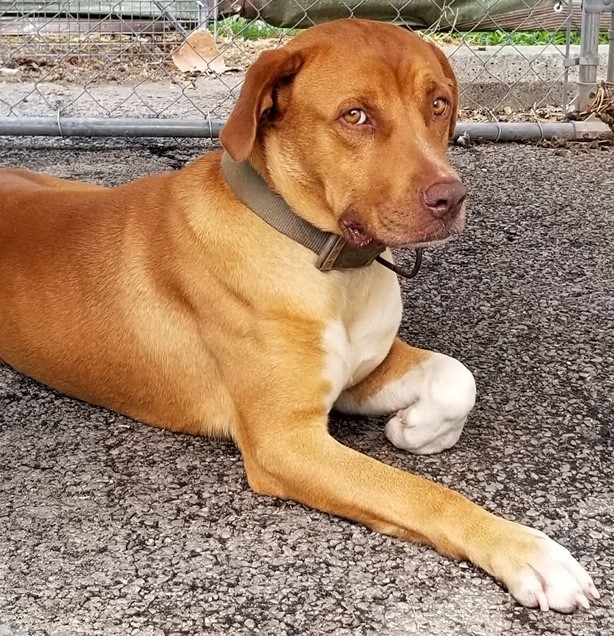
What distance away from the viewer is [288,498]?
2.67 m

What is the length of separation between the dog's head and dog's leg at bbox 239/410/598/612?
541 mm

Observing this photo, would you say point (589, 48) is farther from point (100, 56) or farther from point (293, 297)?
point (293, 297)

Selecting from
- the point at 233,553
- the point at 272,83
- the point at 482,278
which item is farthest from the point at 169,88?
the point at 233,553

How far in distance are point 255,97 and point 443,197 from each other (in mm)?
533

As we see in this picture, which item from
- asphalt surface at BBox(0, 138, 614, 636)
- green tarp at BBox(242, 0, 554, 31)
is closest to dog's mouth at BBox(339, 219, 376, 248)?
asphalt surface at BBox(0, 138, 614, 636)

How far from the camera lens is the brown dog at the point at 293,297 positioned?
2469 mm

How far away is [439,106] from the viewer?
2705 mm

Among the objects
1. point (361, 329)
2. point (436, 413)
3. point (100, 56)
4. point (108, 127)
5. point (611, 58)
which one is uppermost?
point (361, 329)

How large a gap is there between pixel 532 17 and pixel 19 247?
4.31 meters

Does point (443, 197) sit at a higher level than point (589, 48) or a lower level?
higher

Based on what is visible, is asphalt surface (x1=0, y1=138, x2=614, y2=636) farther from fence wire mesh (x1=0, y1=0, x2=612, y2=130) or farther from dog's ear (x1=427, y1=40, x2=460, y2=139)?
fence wire mesh (x1=0, y1=0, x2=612, y2=130)

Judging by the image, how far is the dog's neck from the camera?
9.00 ft

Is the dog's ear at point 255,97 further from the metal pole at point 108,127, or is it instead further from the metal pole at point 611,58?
the metal pole at point 611,58

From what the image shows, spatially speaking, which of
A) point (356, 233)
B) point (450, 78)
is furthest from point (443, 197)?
point (450, 78)
